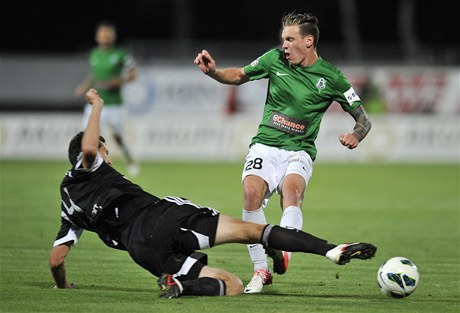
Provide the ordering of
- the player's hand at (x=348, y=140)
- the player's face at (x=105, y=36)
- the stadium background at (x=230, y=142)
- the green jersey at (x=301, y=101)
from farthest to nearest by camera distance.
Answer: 1. the player's face at (x=105, y=36)
2. the green jersey at (x=301, y=101)
3. the stadium background at (x=230, y=142)
4. the player's hand at (x=348, y=140)

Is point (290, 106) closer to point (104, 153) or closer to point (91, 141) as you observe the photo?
point (104, 153)

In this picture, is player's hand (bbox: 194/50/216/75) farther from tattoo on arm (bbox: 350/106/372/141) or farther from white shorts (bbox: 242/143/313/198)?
tattoo on arm (bbox: 350/106/372/141)

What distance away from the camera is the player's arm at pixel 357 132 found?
812cm

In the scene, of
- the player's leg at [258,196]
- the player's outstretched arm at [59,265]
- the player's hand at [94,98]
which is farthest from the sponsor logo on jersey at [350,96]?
the player's outstretched arm at [59,265]

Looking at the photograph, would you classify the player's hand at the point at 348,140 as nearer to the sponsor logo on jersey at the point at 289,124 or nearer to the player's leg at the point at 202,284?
the sponsor logo on jersey at the point at 289,124

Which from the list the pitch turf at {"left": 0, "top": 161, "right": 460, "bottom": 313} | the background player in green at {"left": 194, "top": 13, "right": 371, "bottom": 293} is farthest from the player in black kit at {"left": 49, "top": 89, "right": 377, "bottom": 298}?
the background player in green at {"left": 194, "top": 13, "right": 371, "bottom": 293}

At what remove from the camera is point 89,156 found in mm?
7539

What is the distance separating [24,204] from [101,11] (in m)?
21.1

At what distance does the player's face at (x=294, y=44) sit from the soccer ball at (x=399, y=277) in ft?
6.75

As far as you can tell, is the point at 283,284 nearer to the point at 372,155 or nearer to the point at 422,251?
the point at 422,251

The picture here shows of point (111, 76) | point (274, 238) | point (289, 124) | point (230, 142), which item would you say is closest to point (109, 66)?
point (111, 76)

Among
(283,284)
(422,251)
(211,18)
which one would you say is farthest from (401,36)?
(283,284)

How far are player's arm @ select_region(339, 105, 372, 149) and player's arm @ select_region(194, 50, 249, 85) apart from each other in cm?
105

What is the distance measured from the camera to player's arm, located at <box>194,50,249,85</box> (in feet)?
28.1
